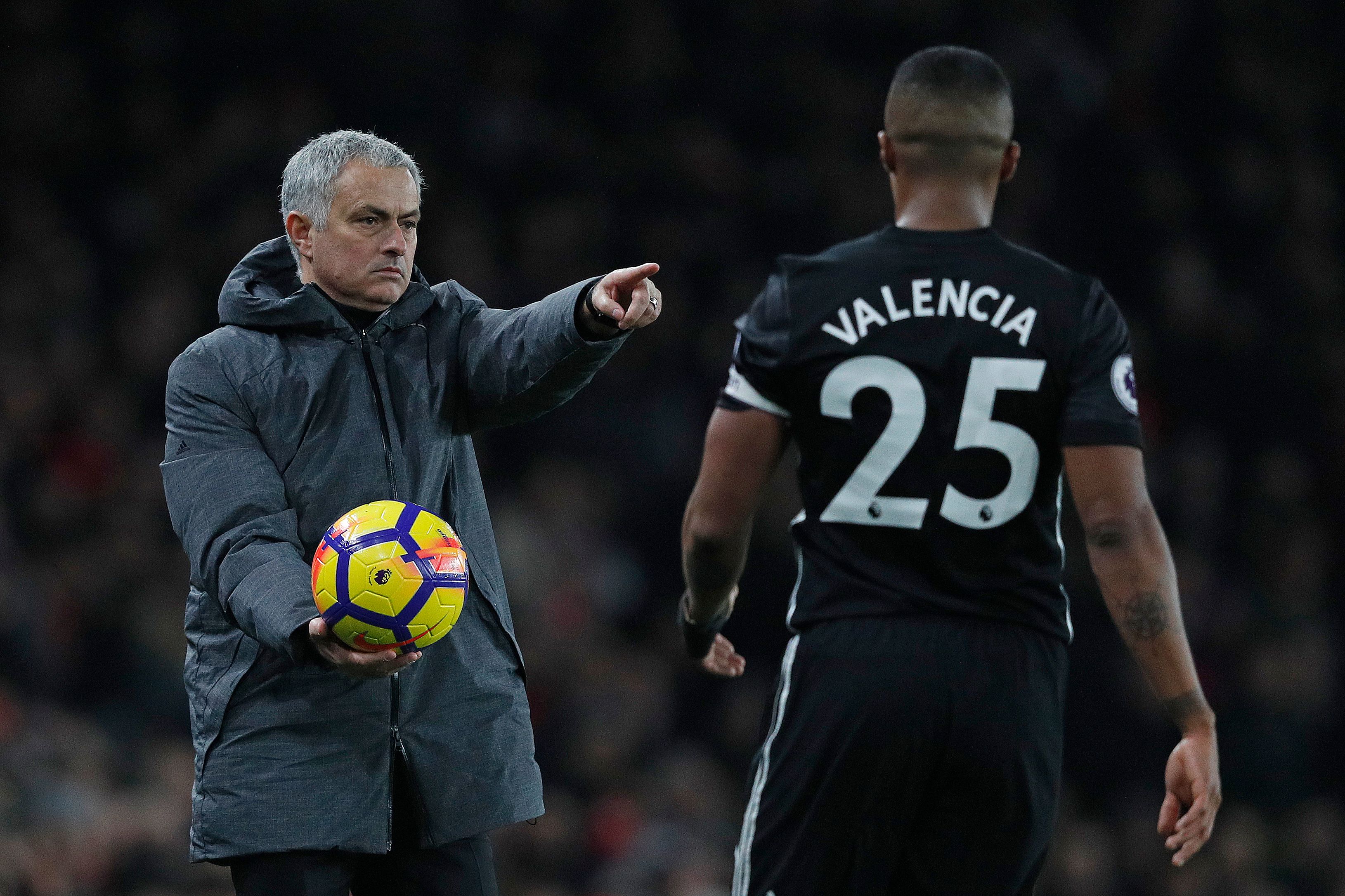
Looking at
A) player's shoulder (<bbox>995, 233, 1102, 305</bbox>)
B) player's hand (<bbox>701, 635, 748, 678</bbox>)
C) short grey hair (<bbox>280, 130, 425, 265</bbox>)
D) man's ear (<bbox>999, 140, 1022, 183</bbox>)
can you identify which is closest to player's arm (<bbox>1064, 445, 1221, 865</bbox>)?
player's shoulder (<bbox>995, 233, 1102, 305</bbox>)

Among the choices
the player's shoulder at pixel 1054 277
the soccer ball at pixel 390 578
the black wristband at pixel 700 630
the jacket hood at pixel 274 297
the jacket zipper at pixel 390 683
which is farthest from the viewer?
the black wristband at pixel 700 630

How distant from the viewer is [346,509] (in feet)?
10.7

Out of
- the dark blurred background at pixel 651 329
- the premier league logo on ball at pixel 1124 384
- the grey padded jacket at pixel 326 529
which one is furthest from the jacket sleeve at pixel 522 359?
the dark blurred background at pixel 651 329

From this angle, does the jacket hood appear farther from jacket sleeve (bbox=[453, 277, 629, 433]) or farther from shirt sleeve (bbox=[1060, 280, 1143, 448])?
shirt sleeve (bbox=[1060, 280, 1143, 448])

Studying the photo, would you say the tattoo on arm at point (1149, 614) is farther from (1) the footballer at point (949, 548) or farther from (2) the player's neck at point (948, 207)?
(2) the player's neck at point (948, 207)

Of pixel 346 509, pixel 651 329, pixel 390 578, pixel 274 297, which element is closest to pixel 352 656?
pixel 390 578

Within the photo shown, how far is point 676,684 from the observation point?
29.2 feet

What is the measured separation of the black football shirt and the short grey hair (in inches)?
35.8

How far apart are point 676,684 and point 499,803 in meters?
5.63

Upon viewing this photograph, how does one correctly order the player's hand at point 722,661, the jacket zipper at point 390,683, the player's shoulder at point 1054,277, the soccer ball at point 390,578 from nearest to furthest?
the soccer ball at point 390,578, the player's shoulder at point 1054,277, the jacket zipper at point 390,683, the player's hand at point 722,661

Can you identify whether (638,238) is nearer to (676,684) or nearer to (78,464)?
(676,684)

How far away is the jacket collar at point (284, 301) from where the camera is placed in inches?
131

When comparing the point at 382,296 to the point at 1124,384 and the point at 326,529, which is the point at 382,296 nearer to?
the point at 326,529

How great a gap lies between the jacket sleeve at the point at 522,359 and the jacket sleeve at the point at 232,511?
47cm
